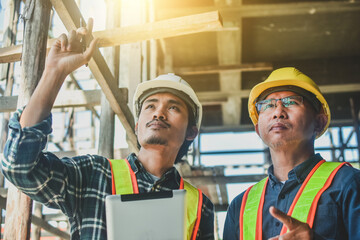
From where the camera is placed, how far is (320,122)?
3.28 m

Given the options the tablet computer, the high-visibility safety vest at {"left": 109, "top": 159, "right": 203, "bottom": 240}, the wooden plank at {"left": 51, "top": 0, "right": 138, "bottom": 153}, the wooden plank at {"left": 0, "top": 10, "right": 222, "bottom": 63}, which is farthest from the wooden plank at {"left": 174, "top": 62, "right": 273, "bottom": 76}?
the tablet computer

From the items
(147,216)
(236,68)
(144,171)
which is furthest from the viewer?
(236,68)

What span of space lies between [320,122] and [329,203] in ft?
2.93

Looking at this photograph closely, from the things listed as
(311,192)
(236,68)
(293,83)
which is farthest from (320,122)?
(236,68)

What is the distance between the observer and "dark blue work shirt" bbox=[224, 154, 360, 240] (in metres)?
2.47

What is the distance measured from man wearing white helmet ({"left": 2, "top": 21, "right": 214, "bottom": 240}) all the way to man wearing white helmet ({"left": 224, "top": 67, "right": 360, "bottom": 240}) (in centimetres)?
33

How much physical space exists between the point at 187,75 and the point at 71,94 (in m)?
5.80

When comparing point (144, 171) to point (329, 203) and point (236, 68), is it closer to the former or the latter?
point (329, 203)

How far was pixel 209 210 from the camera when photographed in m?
2.97

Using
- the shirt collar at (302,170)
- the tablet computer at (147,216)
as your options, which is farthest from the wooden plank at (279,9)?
the tablet computer at (147,216)

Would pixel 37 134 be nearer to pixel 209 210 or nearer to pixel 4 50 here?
pixel 209 210

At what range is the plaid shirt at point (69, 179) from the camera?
219 cm

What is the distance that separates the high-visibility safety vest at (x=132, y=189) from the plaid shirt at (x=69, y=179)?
0.05 m

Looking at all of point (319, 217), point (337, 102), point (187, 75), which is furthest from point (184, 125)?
point (337, 102)
